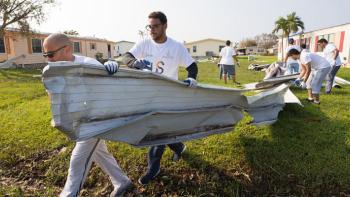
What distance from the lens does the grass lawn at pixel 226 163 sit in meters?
3.51

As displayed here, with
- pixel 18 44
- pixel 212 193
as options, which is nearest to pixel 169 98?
pixel 212 193

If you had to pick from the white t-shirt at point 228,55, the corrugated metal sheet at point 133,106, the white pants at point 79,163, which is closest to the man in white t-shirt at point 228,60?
the white t-shirt at point 228,55

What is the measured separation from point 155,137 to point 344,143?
338 cm

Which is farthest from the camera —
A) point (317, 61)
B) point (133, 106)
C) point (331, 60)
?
point (331, 60)

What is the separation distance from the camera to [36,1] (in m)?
26.1

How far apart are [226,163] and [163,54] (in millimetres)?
1817

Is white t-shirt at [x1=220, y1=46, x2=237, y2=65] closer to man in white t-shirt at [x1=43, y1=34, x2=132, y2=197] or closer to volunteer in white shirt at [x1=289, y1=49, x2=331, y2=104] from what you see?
volunteer in white shirt at [x1=289, y1=49, x2=331, y2=104]

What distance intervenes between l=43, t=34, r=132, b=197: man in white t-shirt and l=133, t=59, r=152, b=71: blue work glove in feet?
1.89

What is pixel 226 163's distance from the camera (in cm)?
403

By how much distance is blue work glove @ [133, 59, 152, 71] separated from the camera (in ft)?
10.2

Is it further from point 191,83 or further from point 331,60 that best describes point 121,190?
point 331,60

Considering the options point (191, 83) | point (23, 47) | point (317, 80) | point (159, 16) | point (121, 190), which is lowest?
point (121, 190)

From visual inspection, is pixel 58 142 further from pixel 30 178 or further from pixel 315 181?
pixel 315 181

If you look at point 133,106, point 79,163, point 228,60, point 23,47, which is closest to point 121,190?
point 79,163
